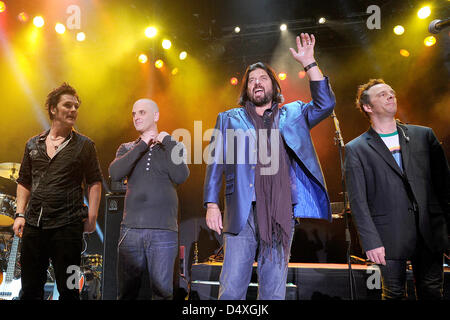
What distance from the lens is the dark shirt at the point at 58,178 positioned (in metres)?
2.70

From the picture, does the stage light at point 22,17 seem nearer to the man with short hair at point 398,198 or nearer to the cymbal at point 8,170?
the cymbal at point 8,170

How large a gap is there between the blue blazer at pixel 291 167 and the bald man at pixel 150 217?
630mm

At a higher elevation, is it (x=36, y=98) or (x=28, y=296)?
(x=36, y=98)

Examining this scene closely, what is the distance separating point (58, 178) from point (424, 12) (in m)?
5.86

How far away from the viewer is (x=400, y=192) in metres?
2.39

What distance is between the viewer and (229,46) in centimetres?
702

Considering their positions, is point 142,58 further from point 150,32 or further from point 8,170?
point 8,170

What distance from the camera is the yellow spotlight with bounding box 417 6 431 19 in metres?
5.53

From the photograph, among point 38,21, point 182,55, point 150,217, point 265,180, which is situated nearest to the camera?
point 265,180

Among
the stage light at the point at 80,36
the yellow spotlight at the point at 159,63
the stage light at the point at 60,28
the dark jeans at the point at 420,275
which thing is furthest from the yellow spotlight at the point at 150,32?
the dark jeans at the point at 420,275

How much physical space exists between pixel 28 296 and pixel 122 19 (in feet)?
16.5

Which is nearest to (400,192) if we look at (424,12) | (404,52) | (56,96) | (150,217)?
(150,217)

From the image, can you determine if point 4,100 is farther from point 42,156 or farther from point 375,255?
point 375,255

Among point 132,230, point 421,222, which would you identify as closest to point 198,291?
point 132,230
